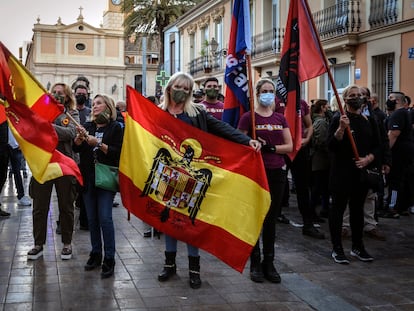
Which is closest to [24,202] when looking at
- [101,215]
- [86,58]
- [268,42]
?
[101,215]

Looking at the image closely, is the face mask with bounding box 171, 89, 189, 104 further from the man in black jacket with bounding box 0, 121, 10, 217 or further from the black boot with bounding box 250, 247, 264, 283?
the man in black jacket with bounding box 0, 121, 10, 217

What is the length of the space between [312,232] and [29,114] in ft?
13.4

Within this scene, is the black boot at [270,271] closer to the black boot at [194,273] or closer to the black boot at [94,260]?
the black boot at [194,273]

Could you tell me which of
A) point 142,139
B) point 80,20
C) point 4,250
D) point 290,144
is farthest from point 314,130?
point 80,20

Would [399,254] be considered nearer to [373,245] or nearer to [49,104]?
[373,245]

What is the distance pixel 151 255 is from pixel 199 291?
150 centimetres

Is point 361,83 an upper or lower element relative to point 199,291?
upper

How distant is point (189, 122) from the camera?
570 cm

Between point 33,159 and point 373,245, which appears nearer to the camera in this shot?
point 33,159

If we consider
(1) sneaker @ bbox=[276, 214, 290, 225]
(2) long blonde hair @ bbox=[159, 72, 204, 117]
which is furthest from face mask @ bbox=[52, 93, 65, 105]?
(1) sneaker @ bbox=[276, 214, 290, 225]

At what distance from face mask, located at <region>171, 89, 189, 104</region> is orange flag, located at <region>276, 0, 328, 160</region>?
1.65 meters

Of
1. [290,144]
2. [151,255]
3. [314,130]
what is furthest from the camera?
[314,130]

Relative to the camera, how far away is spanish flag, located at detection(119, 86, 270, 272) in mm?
5504

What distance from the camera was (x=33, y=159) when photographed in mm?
5621
